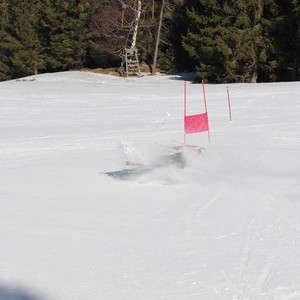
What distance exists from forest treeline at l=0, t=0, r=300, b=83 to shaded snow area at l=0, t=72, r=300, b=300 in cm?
1684

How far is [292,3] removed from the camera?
98.7 feet

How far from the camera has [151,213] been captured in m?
7.23

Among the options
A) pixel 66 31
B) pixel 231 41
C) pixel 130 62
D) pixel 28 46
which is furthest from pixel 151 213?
pixel 28 46

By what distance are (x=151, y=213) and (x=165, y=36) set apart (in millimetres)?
35656

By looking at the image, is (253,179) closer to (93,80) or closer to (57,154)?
(57,154)

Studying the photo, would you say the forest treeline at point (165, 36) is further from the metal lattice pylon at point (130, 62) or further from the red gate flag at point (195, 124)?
the red gate flag at point (195, 124)

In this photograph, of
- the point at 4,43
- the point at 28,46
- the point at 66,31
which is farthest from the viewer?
the point at 4,43

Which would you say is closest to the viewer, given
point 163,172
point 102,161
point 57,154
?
point 163,172

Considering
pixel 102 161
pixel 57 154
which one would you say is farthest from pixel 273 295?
pixel 57 154

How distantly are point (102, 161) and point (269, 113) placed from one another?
7814mm

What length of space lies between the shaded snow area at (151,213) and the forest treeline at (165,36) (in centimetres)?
1684

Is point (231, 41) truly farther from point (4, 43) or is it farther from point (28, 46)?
point (4, 43)

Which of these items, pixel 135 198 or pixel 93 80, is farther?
pixel 93 80

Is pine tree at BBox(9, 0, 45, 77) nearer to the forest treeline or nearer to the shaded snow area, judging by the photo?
the forest treeline
